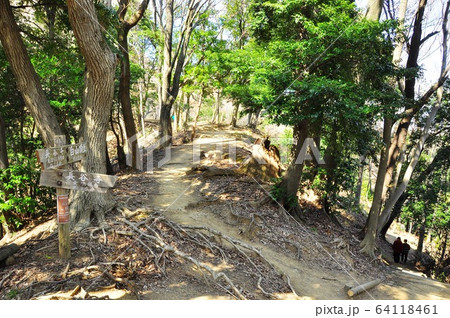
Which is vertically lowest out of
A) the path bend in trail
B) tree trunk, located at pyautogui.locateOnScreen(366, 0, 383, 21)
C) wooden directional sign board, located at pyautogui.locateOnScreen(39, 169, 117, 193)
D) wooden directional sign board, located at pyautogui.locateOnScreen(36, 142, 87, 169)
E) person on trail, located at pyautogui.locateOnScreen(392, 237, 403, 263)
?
person on trail, located at pyautogui.locateOnScreen(392, 237, 403, 263)

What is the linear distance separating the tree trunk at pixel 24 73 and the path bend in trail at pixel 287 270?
3.27 metres

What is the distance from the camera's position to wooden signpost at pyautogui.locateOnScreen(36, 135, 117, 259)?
4.24 metres

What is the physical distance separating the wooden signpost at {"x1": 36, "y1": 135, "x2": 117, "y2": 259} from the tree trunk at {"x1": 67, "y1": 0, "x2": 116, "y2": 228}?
3.25 ft

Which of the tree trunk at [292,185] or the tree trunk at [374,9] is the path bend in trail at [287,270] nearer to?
the tree trunk at [292,185]

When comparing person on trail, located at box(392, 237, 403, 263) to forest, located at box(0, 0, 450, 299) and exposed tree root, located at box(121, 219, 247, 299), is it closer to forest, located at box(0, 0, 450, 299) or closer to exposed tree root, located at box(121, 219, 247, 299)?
forest, located at box(0, 0, 450, 299)

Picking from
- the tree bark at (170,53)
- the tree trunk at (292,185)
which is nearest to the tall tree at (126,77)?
the tree bark at (170,53)

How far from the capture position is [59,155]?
4.34m

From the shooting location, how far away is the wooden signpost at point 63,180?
4.24 metres

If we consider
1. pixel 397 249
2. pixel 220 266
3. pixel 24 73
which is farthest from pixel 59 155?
pixel 397 249

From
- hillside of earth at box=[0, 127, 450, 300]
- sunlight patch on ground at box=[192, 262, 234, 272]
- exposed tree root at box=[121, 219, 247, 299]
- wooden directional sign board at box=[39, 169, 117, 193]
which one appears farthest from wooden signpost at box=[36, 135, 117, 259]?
sunlight patch on ground at box=[192, 262, 234, 272]

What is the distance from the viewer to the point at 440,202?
12.8m

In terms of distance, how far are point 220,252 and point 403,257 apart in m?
11.4

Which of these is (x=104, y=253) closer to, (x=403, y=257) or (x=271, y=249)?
(x=271, y=249)

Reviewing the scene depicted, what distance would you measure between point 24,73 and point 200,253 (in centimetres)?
505
